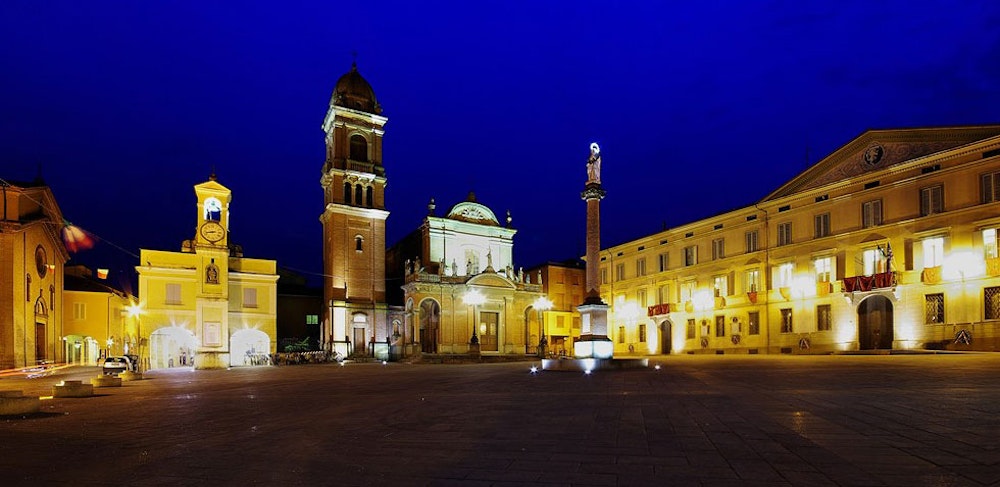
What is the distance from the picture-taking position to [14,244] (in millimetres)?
30688

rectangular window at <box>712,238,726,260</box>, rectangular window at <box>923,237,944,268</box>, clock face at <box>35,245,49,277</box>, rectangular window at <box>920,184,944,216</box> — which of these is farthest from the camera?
rectangular window at <box>712,238,726,260</box>

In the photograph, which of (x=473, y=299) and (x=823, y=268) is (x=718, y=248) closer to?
(x=823, y=268)

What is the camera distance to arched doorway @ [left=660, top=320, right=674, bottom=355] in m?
51.2

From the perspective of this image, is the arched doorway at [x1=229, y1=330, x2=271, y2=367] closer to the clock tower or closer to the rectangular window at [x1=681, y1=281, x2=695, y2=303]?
the clock tower

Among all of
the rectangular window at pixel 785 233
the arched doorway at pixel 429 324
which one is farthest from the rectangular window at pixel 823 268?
the arched doorway at pixel 429 324

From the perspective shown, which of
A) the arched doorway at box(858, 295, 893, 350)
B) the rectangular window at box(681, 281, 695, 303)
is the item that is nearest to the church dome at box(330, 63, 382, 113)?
the rectangular window at box(681, 281, 695, 303)

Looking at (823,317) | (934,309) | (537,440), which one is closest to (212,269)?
(823,317)

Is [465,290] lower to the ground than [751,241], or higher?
lower

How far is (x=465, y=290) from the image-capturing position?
53094 millimetres

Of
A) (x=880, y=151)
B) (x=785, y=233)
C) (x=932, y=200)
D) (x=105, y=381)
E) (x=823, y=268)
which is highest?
(x=880, y=151)

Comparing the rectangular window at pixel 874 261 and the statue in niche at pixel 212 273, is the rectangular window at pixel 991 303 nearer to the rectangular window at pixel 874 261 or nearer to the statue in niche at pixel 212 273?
the rectangular window at pixel 874 261

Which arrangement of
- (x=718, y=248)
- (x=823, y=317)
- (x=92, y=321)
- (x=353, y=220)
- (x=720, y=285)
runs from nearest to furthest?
(x=823, y=317) → (x=720, y=285) → (x=718, y=248) → (x=92, y=321) → (x=353, y=220)

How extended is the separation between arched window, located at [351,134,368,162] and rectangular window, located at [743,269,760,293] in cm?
3146

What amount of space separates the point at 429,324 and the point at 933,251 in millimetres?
36805
